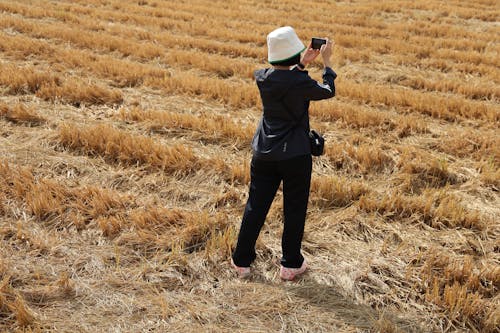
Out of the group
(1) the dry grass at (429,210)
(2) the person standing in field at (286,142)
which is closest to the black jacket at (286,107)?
(2) the person standing in field at (286,142)

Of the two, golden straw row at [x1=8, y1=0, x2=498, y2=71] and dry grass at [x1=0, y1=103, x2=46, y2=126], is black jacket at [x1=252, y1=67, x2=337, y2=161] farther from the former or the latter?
golden straw row at [x1=8, y1=0, x2=498, y2=71]

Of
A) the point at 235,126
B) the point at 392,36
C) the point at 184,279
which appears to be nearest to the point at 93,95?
the point at 235,126

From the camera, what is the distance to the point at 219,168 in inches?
213

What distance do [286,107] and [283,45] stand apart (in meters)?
0.40

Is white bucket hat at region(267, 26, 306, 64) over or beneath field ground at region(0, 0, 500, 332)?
over

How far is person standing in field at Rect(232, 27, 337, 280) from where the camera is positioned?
10.5ft

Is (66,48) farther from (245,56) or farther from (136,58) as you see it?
(245,56)

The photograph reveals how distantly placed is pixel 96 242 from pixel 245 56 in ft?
22.7

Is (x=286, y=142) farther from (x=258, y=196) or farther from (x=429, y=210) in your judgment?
(x=429, y=210)

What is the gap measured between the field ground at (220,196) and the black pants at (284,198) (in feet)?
1.03

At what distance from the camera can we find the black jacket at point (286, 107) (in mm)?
3203

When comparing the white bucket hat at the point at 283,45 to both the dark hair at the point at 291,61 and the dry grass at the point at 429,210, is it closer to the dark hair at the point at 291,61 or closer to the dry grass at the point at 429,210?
the dark hair at the point at 291,61

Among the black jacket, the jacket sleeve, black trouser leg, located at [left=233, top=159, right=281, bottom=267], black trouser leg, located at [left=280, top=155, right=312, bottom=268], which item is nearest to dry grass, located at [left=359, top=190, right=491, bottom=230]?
black trouser leg, located at [left=280, top=155, right=312, bottom=268]

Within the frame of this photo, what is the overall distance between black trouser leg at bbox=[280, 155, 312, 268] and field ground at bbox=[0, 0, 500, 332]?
0.26 metres
